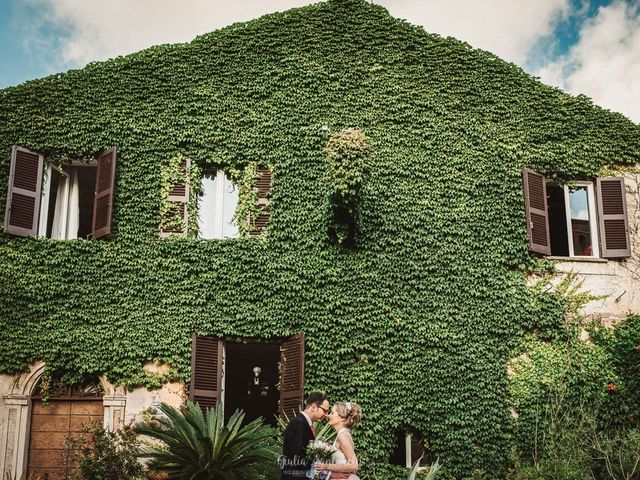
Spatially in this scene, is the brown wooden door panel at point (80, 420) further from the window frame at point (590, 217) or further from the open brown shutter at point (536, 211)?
the window frame at point (590, 217)

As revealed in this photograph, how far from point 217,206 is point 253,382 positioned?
5507mm

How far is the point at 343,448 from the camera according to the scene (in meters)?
8.35

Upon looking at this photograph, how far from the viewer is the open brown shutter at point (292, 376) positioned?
42.6 feet

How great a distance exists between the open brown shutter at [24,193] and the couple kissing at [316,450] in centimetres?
748

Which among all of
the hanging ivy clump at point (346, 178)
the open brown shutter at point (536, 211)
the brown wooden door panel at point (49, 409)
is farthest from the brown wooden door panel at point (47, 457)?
the open brown shutter at point (536, 211)

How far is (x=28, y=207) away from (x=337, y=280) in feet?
18.6

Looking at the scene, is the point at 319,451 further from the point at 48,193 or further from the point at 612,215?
the point at 612,215

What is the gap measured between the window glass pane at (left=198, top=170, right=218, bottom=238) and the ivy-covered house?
4 cm

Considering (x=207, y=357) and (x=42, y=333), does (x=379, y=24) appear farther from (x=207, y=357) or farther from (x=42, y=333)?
(x=42, y=333)

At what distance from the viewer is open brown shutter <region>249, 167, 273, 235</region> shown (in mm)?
13897

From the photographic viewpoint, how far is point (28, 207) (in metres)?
13.8

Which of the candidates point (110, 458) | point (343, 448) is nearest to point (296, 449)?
point (343, 448)

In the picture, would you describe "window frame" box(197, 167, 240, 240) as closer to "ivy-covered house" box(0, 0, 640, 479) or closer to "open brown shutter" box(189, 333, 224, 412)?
"ivy-covered house" box(0, 0, 640, 479)

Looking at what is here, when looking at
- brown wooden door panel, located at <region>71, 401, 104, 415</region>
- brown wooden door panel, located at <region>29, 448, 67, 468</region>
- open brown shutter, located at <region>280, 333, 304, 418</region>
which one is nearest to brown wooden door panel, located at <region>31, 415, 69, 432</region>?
brown wooden door panel, located at <region>71, 401, 104, 415</region>
